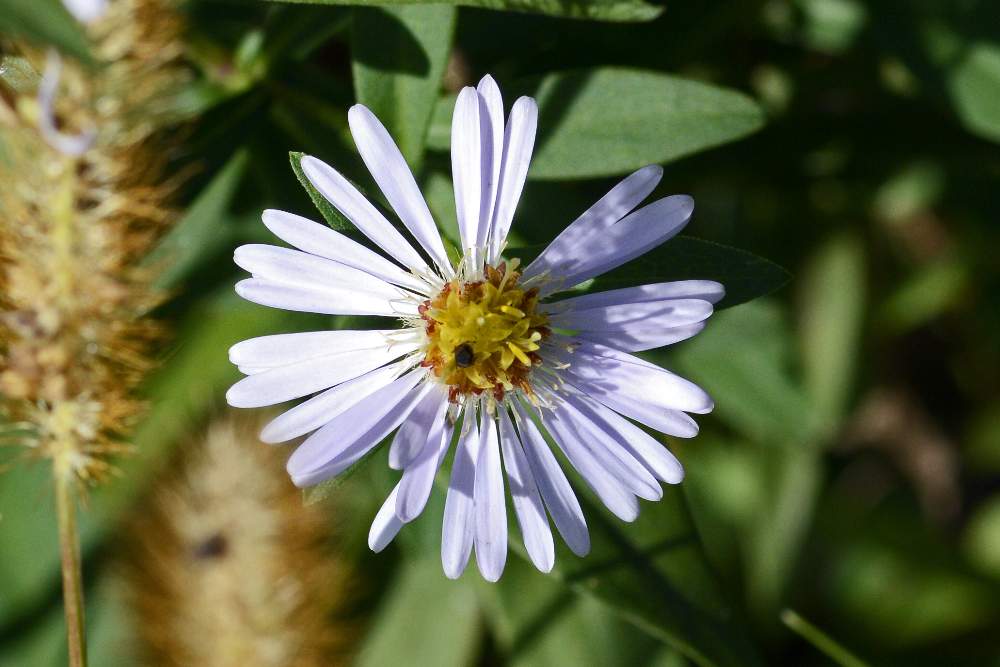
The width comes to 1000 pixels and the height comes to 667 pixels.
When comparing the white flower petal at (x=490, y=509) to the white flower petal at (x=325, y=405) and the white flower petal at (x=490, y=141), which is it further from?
the white flower petal at (x=490, y=141)

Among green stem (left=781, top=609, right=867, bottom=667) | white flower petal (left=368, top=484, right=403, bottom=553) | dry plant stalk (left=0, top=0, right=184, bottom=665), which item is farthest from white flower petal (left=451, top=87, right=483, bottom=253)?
green stem (left=781, top=609, right=867, bottom=667)

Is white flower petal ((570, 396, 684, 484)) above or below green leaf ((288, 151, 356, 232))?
below

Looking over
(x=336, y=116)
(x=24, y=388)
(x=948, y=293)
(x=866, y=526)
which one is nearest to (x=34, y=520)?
(x=24, y=388)

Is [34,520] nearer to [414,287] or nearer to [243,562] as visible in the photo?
[243,562]

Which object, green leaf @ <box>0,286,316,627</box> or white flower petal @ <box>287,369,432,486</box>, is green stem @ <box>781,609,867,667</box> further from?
green leaf @ <box>0,286,316,627</box>

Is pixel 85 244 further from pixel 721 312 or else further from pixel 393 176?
pixel 721 312

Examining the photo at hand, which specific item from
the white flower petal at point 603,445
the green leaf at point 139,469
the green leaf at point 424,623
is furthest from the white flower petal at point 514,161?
the green leaf at point 424,623
